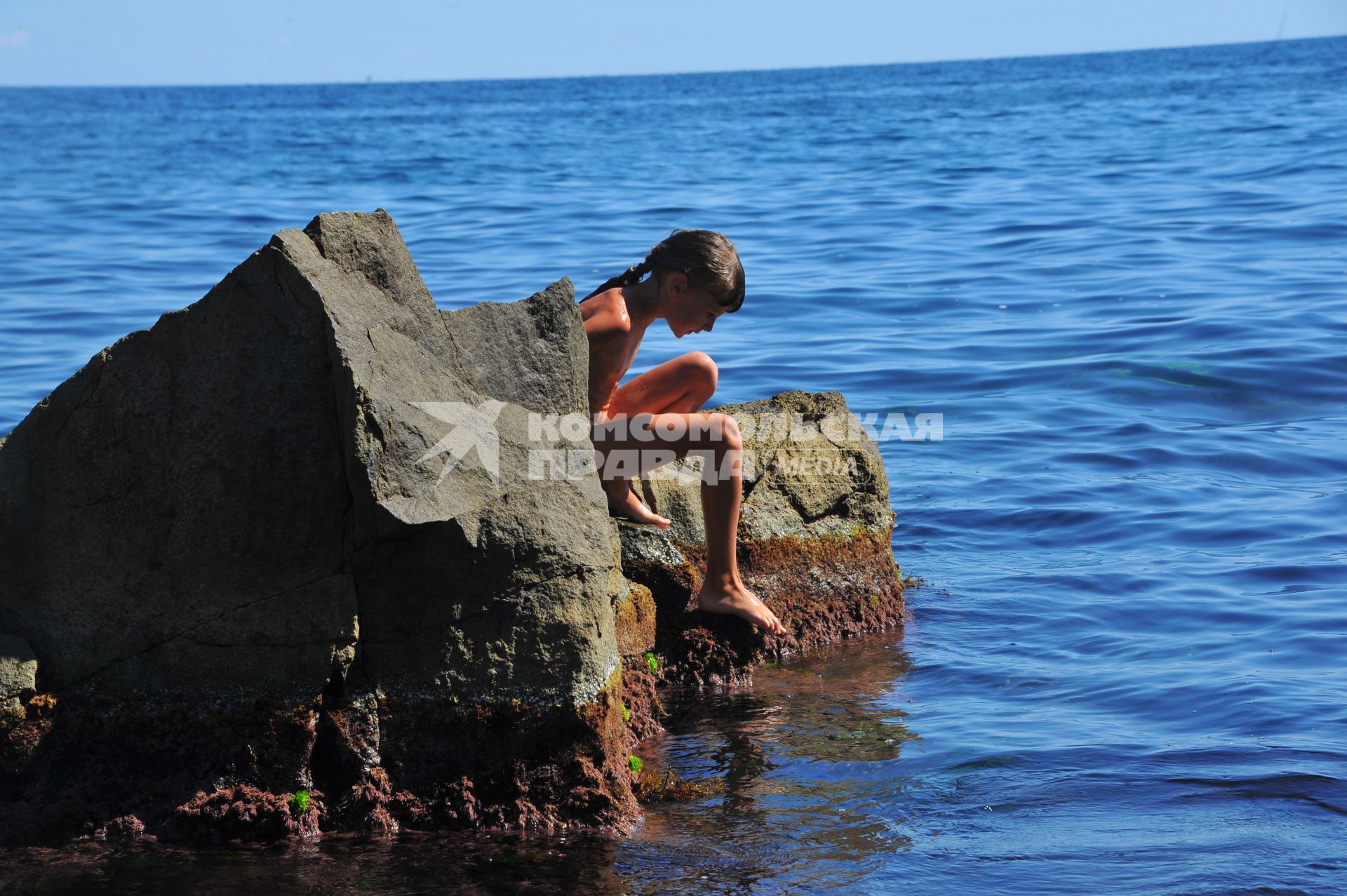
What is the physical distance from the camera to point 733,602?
4.81 meters

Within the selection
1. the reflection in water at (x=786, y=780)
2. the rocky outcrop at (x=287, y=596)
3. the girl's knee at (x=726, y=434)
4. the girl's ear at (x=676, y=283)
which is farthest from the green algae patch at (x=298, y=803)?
the girl's ear at (x=676, y=283)

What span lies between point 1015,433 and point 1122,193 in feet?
40.5

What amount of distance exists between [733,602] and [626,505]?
0.53 metres

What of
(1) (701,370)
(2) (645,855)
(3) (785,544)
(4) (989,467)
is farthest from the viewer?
(4) (989,467)

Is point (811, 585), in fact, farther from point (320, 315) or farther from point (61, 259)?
point (61, 259)

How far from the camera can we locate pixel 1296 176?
20656mm

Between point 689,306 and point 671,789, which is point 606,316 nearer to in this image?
point 689,306

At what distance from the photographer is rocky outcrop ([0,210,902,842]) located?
3643mm

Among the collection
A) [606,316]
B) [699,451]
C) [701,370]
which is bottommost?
[699,451]

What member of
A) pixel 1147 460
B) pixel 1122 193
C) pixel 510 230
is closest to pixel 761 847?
pixel 1147 460

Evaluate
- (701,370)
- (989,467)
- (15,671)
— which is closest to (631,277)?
(701,370)

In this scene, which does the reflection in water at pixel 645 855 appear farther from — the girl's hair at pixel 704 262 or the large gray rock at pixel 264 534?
the girl's hair at pixel 704 262

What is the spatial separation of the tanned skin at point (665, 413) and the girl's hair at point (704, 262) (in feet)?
0.10

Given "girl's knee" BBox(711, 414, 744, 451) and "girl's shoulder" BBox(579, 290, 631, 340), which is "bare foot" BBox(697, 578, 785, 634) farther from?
"girl's shoulder" BBox(579, 290, 631, 340)
